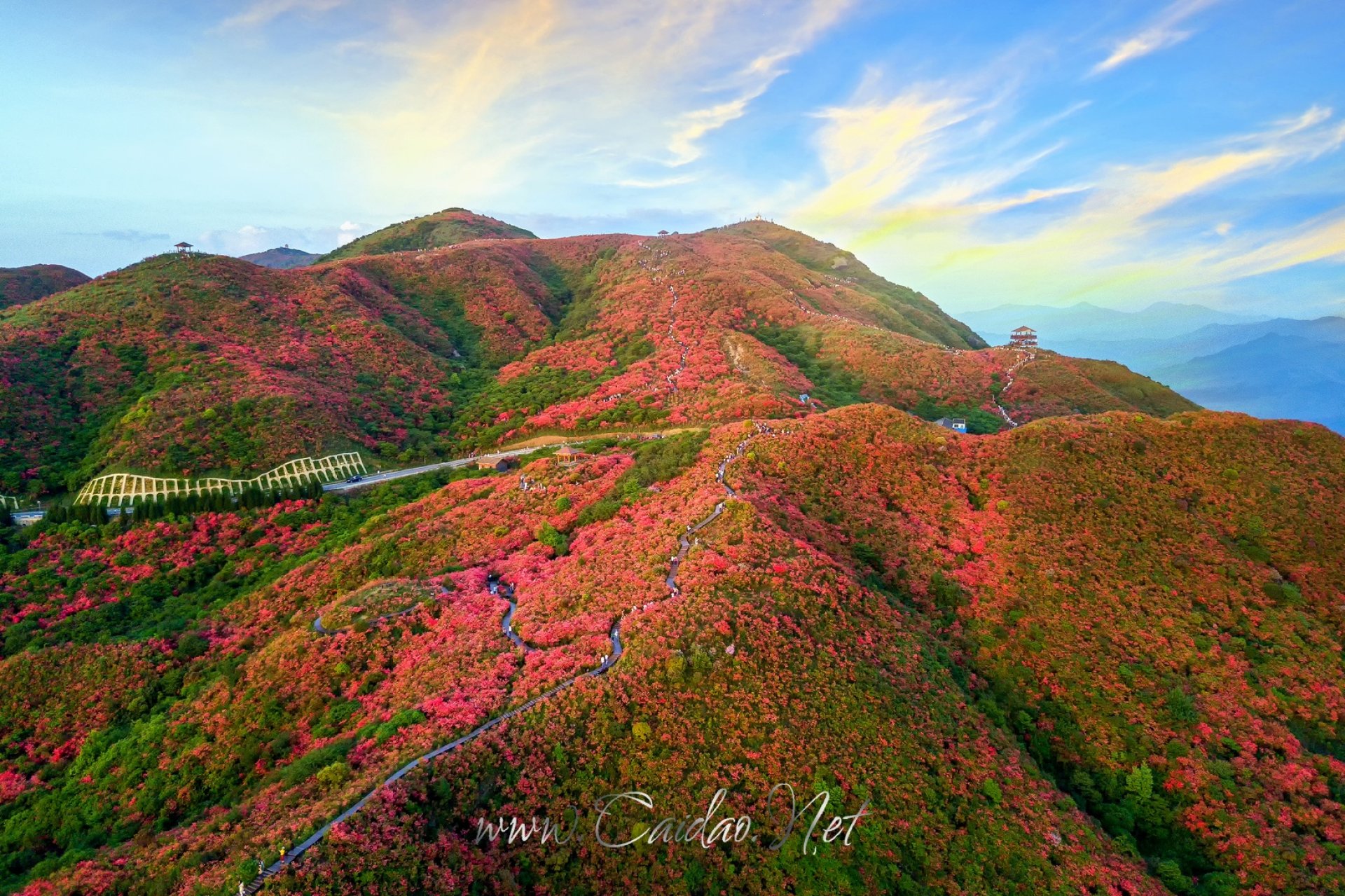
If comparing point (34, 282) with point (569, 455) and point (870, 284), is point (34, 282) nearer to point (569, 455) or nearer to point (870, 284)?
point (569, 455)

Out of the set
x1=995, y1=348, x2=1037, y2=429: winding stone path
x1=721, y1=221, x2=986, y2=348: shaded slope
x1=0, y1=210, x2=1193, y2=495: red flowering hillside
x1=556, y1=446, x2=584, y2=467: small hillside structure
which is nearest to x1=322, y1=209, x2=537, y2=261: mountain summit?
x1=0, y1=210, x2=1193, y2=495: red flowering hillside

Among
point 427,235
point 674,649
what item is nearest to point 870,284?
point 427,235

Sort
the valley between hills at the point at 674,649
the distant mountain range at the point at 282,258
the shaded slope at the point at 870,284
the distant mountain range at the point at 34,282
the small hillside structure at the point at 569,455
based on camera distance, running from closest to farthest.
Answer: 1. the valley between hills at the point at 674,649
2. the small hillside structure at the point at 569,455
3. the distant mountain range at the point at 34,282
4. the shaded slope at the point at 870,284
5. the distant mountain range at the point at 282,258

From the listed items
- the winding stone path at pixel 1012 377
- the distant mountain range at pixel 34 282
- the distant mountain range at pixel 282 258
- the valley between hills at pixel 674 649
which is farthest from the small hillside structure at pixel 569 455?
the distant mountain range at pixel 282 258

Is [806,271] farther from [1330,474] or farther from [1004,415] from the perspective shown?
[1330,474]

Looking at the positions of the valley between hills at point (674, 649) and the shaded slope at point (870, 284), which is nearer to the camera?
the valley between hills at point (674, 649)

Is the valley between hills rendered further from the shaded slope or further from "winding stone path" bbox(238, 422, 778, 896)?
the shaded slope

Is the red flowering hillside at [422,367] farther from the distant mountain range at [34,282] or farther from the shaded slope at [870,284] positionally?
the distant mountain range at [34,282]

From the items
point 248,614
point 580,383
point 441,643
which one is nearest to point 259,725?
point 441,643
